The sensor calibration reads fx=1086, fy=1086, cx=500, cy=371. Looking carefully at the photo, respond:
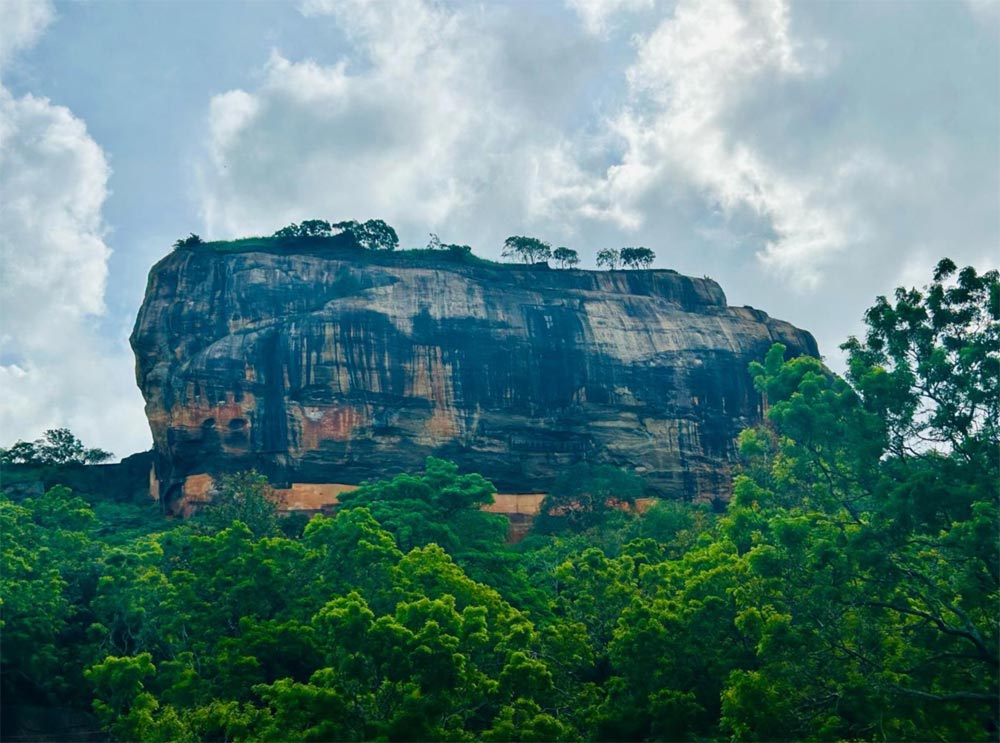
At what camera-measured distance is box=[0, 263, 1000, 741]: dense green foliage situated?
16547mm

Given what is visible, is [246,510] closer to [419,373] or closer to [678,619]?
[419,373]

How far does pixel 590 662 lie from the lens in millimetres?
21312

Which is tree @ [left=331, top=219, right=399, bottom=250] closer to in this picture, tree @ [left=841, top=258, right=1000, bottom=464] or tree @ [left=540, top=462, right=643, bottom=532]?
tree @ [left=540, top=462, right=643, bottom=532]

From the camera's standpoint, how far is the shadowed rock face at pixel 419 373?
46594mm

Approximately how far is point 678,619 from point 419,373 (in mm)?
29939

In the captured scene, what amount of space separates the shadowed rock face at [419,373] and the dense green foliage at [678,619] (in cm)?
2084

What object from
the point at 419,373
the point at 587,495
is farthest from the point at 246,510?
the point at 587,495

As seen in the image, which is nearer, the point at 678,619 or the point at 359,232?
the point at 678,619

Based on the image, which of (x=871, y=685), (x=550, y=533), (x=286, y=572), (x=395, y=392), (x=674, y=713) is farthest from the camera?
(x=395, y=392)

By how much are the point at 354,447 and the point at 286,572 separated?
23772 millimetres

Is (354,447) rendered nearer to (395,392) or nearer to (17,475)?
(395,392)

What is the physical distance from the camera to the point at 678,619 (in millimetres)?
19891

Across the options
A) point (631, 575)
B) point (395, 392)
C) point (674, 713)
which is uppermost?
point (395, 392)

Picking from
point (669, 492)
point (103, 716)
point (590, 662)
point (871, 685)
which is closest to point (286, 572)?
point (103, 716)
